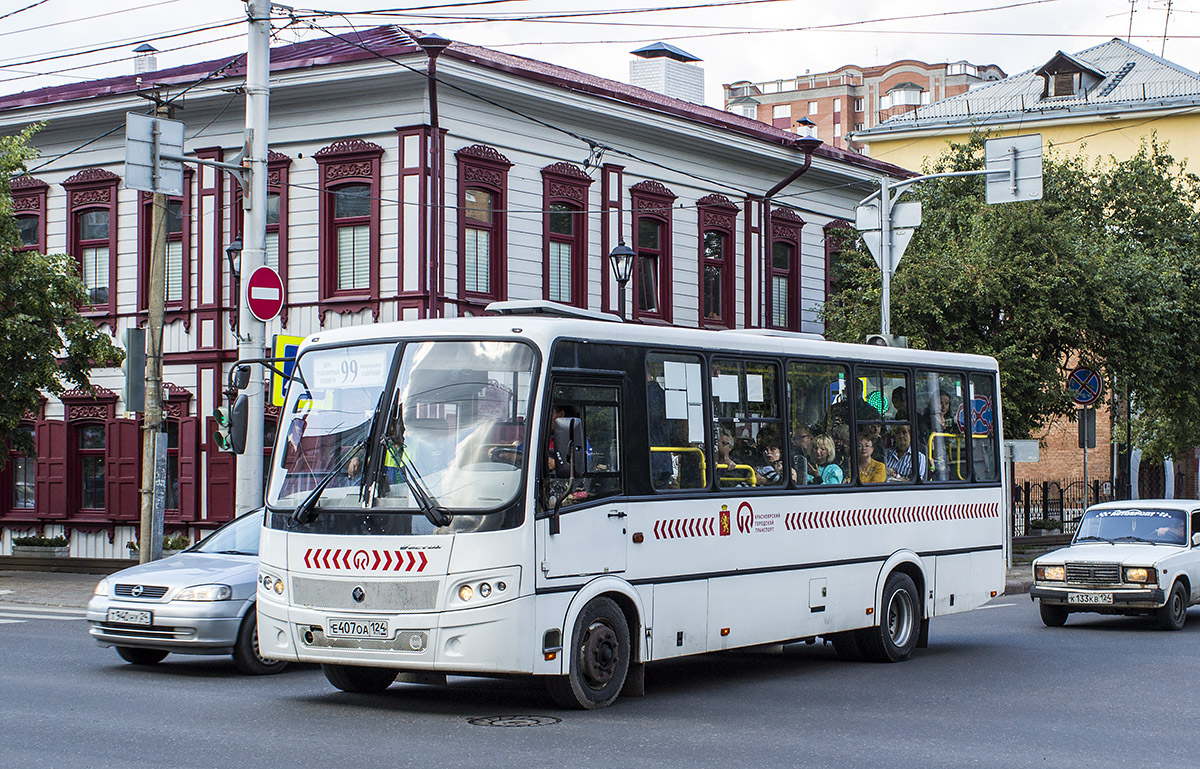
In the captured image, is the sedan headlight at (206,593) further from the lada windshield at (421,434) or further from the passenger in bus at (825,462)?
the passenger in bus at (825,462)

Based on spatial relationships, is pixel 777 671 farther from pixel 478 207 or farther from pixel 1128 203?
pixel 1128 203

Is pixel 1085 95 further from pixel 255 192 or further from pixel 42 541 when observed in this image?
pixel 255 192

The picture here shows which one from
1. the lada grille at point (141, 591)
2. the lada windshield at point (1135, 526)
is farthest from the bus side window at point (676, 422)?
the lada windshield at point (1135, 526)

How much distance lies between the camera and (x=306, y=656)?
10977 mm

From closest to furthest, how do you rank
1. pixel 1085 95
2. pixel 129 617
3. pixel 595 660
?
pixel 595 660, pixel 129 617, pixel 1085 95

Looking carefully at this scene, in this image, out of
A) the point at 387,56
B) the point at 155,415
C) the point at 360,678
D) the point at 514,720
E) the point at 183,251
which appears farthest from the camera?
the point at 183,251

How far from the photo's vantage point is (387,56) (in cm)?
2481

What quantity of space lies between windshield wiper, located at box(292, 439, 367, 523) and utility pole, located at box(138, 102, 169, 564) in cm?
1083

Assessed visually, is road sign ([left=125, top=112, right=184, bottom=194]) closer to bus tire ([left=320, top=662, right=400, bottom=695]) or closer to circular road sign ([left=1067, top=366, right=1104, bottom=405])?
bus tire ([left=320, top=662, right=400, bottom=695])

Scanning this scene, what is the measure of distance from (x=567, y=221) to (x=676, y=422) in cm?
1647

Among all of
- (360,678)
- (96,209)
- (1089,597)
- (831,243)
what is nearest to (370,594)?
(360,678)

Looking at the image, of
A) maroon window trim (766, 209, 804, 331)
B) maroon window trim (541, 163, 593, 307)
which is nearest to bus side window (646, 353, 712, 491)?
maroon window trim (541, 163, 593, 307)

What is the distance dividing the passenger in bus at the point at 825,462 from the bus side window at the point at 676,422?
164cm

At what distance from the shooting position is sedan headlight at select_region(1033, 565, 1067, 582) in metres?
18.2
